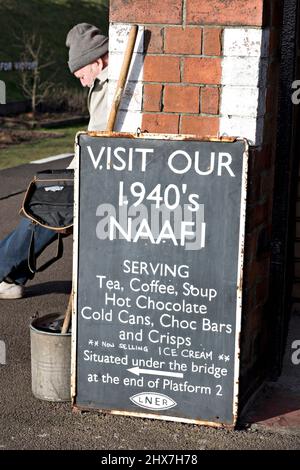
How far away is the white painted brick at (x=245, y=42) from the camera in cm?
464

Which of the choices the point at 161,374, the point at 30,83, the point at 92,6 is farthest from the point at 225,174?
the point at 92,6

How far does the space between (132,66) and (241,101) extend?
596mm

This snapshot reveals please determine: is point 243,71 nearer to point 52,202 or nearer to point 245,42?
point 245,42

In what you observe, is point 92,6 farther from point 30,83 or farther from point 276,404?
point 276,404

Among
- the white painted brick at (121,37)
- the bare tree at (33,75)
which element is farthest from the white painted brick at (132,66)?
the bare tree at (33,75)

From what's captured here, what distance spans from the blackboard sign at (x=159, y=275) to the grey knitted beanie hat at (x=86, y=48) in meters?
1.46

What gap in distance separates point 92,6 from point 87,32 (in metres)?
29.2

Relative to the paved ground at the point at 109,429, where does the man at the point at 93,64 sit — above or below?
above

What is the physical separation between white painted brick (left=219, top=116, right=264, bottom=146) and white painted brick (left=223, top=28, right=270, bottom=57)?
0.31m

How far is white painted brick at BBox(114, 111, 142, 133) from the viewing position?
4984 mm

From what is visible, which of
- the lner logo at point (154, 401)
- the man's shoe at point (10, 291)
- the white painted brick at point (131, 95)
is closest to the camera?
the lner logo at point (154, 401)

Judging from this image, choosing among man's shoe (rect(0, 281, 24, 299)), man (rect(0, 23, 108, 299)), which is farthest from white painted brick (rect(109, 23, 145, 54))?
man's shoe (rect(0, 281, 24, 299))

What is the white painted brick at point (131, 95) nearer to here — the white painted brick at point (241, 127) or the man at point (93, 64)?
the white painted brick at point (241, 127)

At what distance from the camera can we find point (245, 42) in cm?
467
